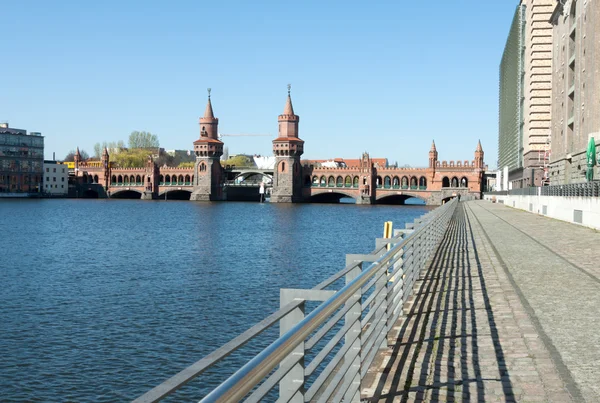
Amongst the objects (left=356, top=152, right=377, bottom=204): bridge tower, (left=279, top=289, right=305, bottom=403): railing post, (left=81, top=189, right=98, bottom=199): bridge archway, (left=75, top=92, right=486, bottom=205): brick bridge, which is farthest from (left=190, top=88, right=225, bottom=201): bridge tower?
(left=279, top=289, right=305, bottom=403): railing post

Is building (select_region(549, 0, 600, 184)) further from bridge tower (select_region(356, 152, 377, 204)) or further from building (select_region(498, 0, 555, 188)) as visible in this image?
bridge tower (select_region(356, 152, 377, 204))

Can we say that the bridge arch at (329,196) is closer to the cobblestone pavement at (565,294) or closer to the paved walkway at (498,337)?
the cobblestone pavement at (565,294)

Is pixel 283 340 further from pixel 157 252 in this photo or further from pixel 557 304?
pixel 157 252

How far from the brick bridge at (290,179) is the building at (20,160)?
11.9m

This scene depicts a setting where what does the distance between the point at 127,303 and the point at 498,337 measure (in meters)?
15.9

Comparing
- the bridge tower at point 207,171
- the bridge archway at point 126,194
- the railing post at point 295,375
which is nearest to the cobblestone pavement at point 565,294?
the railing post at point 295,375

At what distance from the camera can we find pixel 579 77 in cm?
5103

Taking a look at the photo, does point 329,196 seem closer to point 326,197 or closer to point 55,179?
point 326,197

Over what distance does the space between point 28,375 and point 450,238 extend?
62.6 feet

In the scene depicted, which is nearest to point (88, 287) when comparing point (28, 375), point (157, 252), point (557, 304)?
point (28, 375)

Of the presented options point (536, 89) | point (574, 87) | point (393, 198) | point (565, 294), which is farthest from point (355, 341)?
point (393, 198)

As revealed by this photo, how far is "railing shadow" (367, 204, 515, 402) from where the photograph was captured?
731cm

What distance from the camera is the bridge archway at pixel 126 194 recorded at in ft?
579

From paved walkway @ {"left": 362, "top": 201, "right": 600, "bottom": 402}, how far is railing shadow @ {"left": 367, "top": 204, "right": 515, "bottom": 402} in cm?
1
